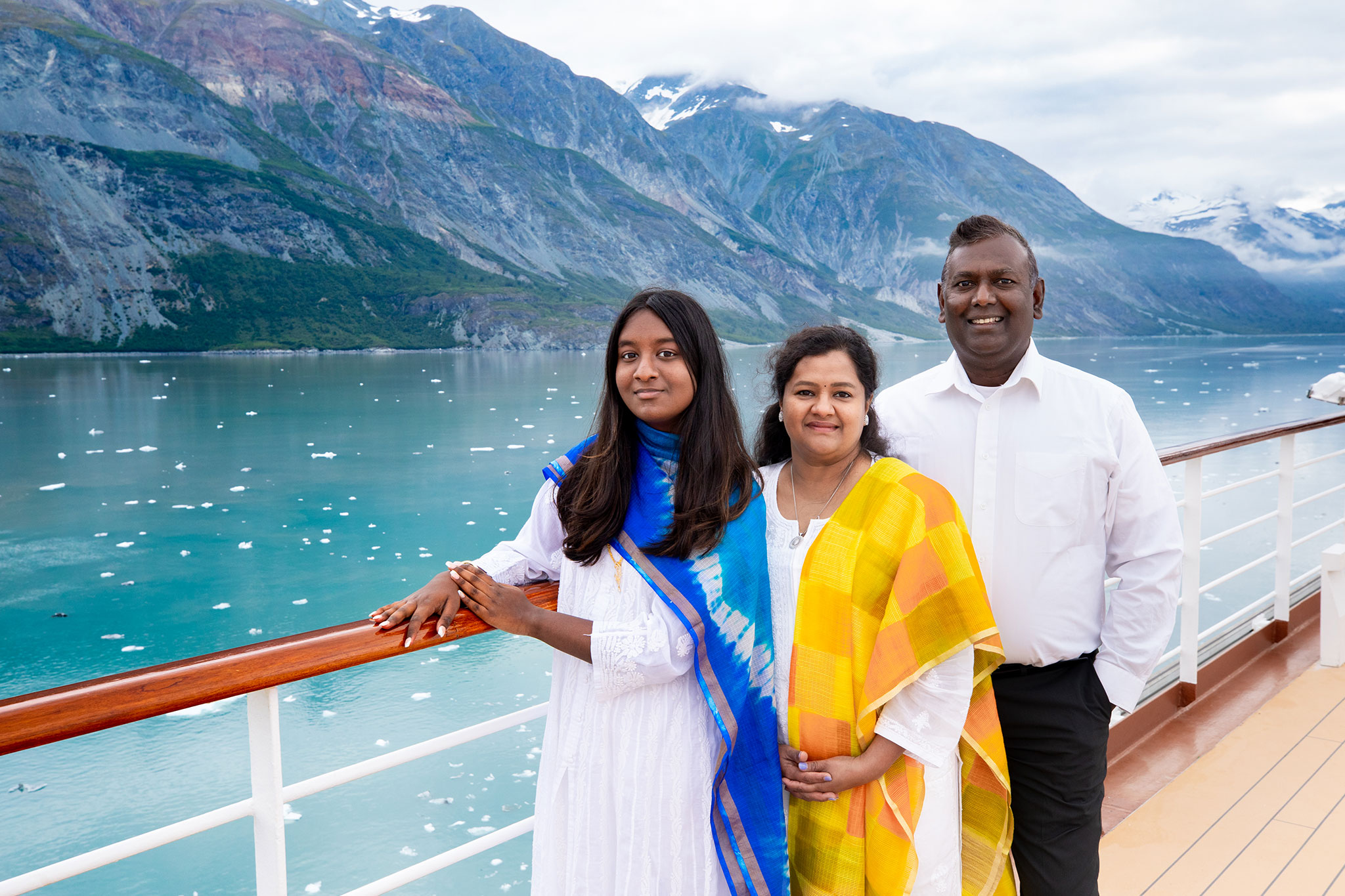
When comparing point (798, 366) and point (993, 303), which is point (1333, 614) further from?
point (798, 366)

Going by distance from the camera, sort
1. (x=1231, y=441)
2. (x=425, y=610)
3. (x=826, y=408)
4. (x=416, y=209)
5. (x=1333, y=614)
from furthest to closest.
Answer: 1. (x=416, y=209)
2. (x=1333, y=614)
3. (x=1231, y=441)
4. (x=826, y=408)
5. (x=425, y=610)

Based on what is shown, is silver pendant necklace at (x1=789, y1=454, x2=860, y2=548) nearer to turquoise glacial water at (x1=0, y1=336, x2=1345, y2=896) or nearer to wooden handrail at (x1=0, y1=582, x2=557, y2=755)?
turquoise glacial water at (x1=0, y1=336, x2=1345, y2=896)

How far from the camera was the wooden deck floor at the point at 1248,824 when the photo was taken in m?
1.60

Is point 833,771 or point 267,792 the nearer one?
point 267,792

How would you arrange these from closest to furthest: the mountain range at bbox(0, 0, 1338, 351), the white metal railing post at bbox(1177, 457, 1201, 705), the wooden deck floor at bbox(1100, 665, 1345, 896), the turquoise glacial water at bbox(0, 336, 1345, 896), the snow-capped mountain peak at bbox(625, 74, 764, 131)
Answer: the wooden deck floor at bbox(1100, 665, 1345, 896)
the white metal railing post at bbox(1177, 457, 1201, 705)
the turquoise glacial water at bbox(0, 336, 1345, 896)
the mountain range at bbox(0, 0, 1338, 351)
the snow-capped mountain peak at bbox(625, 74, 764, 131)

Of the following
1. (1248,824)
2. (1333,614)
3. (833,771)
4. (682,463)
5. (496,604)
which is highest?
(682,463)

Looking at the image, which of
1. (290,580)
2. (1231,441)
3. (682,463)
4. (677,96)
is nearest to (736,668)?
(682,463)

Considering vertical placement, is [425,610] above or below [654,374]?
below

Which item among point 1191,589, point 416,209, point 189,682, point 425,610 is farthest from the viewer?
point 416,209

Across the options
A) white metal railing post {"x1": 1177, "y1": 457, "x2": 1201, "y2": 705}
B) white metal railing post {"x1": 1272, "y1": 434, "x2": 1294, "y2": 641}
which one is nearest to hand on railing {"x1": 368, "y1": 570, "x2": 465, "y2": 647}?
white metal railing post {"x1": 1177, "y1": 457, "x2": 1201, "y2": 705}

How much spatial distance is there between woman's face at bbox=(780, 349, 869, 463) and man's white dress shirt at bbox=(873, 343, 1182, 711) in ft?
0.79

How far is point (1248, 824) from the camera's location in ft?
5.88

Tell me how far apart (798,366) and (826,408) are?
78 mm

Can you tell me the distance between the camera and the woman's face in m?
1.06
